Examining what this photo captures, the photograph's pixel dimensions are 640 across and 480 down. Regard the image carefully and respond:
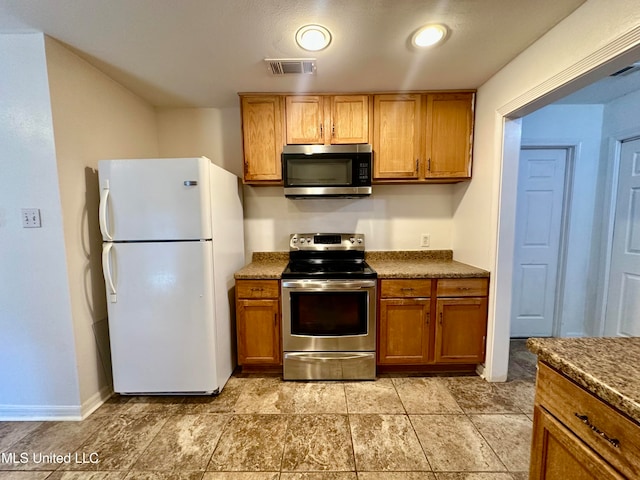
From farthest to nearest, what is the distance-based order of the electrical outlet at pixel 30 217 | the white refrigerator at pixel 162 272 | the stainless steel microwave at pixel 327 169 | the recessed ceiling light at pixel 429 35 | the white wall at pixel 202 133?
the white wall at pixel 202 133, the stainless steel microwave at pixel 327 169, the white refrigerator at pixel 162 272, the electrical outlet at pixel 30 217, the recessed ceiling light at pixel 429 35

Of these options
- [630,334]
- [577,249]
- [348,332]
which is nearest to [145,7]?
[348,332]

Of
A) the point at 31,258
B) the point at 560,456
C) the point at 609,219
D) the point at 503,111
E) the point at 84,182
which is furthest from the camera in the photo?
the point at 609,219

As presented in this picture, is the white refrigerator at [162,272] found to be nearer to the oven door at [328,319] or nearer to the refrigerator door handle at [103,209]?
the refrigerator door handle at [103,209]

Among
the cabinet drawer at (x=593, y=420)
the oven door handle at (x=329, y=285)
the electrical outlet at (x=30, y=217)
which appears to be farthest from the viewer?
the oven door handle at (x=329, y=285)

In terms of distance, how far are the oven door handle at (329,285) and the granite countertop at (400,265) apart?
4.3 inches

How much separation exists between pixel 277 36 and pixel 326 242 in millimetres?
1653

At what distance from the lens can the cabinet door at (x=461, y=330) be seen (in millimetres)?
2113

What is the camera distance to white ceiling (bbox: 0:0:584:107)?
52.9 inches

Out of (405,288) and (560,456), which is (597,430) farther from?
(405,288)

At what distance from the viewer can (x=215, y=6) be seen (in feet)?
4.38

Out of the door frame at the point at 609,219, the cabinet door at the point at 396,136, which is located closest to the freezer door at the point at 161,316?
the cabinet door at the point at 396,136

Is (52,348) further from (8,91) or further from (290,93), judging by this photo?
(290,93)

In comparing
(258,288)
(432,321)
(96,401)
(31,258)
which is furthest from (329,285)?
(31,258)

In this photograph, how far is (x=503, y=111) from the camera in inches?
75.4
